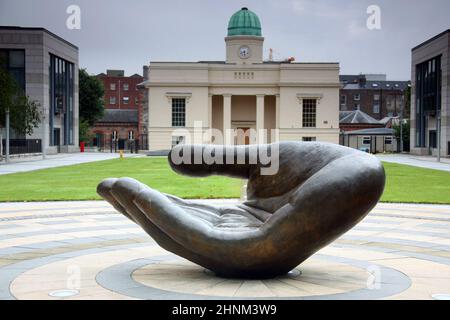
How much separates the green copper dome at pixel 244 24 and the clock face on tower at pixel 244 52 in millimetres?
2172

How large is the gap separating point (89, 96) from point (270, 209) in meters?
85.9

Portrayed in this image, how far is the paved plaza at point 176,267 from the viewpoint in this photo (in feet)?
24.9

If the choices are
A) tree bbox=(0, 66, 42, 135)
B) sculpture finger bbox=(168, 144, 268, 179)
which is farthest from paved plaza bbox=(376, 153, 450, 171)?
sculpture finger bbox=(168, 144, 268, 179)

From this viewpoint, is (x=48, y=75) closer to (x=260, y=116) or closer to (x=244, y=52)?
(x=260, y=116)

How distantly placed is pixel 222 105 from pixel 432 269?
223 ft

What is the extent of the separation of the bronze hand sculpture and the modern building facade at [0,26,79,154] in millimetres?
53242

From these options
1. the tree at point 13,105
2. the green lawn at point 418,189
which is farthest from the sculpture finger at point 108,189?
the tree at point 13,105

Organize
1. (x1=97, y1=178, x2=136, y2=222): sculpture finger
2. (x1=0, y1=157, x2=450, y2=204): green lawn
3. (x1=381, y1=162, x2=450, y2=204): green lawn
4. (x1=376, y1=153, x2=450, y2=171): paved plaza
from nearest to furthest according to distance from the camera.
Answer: (x1=97, y1=178, x2=136, y2=222): sculpture finger < (x1=381, y1=162, x2=450, y2=204): green lawn < (x1=0, y1=157, x2=450, y2=204): green lawn < (x1=376, y1=153, x2=450, y2=171): paved plaza

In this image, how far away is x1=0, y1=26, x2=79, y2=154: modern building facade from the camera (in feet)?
211

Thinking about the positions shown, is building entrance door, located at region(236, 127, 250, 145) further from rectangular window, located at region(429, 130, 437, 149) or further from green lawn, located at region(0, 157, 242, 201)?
green lawn, located at region(0, 157, 242, 201)

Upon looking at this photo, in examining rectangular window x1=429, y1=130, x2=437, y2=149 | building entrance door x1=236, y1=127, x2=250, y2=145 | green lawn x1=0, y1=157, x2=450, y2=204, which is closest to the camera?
green lawn x1=0, y1=157, x2=450, y2=204

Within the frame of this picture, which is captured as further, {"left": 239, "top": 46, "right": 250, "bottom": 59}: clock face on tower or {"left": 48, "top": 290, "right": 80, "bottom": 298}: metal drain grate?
{"left": 239, "top": 46, "right": 250, "bottom": 59}: clock face on tower

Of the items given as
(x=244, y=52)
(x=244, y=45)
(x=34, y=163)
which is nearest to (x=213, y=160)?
(x=34, y=163)

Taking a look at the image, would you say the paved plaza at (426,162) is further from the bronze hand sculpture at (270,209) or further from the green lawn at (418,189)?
the bronze hand sculpture at (270,209)
